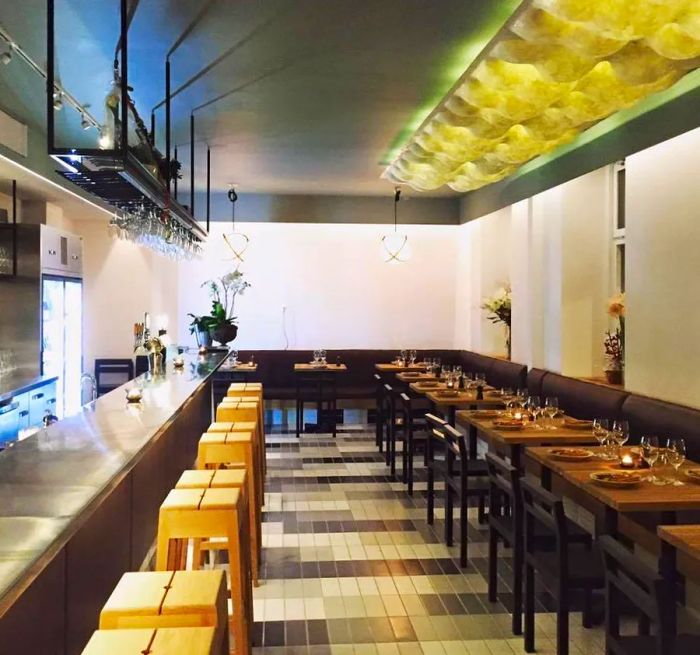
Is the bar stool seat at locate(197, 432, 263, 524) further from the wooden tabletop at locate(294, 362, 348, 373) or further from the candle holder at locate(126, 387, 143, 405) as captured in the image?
the wooden tabletop at locate(294, 362, 348, 373)

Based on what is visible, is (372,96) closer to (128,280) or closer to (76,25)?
(76,25)

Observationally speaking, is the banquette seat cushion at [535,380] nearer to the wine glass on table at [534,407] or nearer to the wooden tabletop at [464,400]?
the wooden tabletop at [464,400]

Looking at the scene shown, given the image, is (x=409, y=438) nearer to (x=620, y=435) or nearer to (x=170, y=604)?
(x=620, y=435)

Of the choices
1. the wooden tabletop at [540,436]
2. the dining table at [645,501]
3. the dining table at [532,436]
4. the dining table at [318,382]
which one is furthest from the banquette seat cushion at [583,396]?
the dining table at [318,382]

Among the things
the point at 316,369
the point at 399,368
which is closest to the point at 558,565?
the point at 399,368

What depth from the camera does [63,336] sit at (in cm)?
804

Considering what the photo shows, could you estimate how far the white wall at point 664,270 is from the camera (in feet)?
14.7

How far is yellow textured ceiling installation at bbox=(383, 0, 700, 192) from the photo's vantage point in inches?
122

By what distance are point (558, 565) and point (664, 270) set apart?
2.54m

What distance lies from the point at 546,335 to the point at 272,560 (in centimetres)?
351

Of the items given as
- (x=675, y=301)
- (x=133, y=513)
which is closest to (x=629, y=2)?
(x=675, y=301)

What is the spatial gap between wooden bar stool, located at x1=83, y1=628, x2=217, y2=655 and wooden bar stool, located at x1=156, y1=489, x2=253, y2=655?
0.98 m

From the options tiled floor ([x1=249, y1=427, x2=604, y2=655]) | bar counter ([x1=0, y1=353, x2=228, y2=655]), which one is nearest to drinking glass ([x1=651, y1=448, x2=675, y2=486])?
tiled floor ([x1=249, y1=427, x2=604, y2=655])

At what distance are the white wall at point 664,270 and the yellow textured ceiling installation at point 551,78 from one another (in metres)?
0.59
